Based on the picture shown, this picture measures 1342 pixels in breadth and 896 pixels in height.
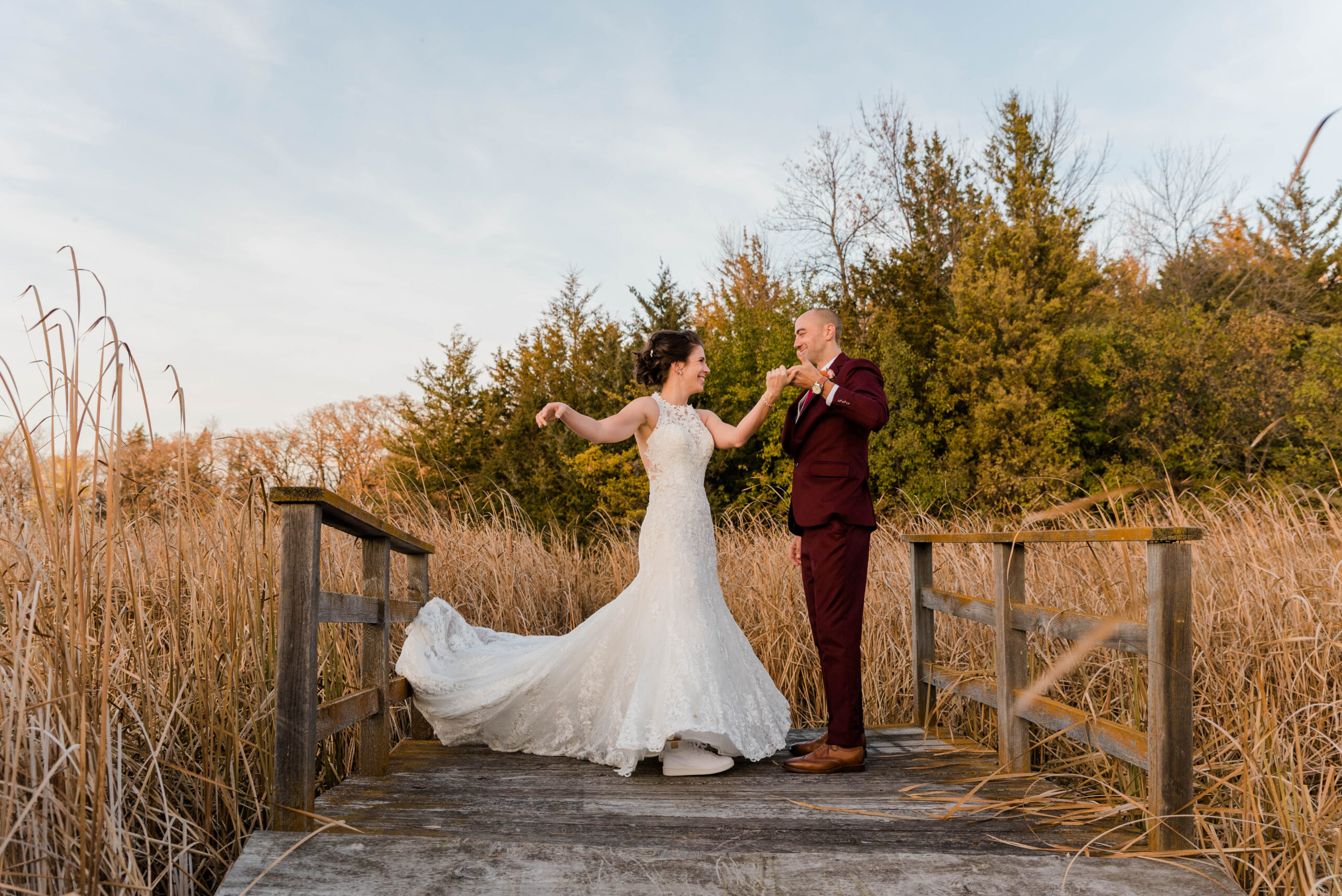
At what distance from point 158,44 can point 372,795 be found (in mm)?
5446

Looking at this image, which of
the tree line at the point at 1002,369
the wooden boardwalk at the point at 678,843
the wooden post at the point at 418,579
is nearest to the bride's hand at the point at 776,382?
the wooden boardwalk at the point at 678,843

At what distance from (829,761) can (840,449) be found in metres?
1.29

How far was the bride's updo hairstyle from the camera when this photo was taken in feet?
13.1

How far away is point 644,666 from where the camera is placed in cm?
343

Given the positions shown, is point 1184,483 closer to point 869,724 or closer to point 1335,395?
point 869,724

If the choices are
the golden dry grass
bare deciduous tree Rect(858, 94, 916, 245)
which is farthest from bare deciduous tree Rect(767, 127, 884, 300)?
the golden dry grass

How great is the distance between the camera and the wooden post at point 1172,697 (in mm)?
2336

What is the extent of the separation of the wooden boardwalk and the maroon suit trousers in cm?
24

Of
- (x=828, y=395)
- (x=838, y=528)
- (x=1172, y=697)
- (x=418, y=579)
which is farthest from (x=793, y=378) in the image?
(x=418, y=579)

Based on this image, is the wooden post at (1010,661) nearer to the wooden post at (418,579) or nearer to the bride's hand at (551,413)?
the bride's hand at (551,413)

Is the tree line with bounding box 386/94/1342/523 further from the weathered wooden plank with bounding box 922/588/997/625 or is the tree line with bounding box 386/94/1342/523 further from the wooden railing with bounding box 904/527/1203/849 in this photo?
the wooden railing with bounding box 904/527/1203/849

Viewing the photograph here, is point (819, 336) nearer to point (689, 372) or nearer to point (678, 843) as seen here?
point (689, 372)

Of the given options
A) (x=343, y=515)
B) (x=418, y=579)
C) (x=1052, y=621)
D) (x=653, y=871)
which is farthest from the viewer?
(x=418, y=579)

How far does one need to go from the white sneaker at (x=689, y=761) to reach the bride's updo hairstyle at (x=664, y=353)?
1.66 meters
